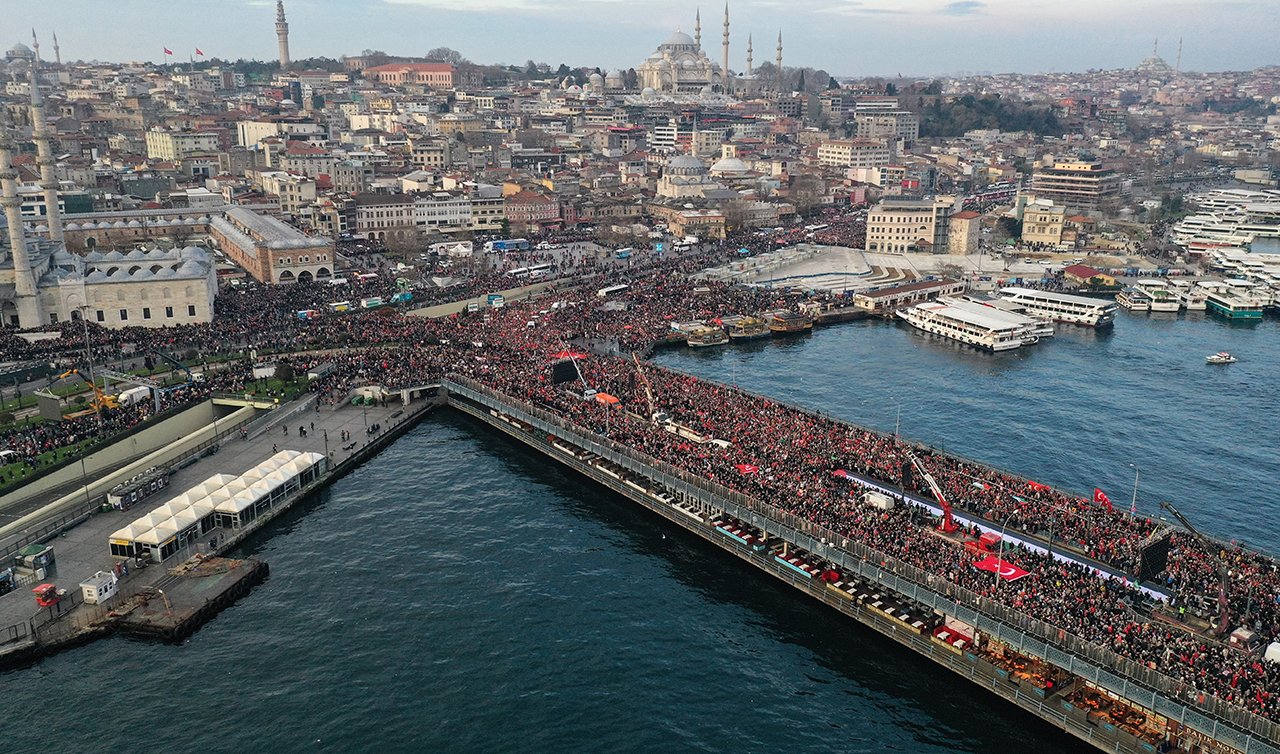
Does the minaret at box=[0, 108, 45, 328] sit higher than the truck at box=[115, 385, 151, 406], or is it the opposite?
the minaret at box=[0, 108, 45, 328]

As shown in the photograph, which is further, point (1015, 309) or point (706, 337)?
point (1015, 309)

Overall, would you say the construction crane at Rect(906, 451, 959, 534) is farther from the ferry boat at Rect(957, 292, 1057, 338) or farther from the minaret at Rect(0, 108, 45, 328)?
the minaret at Rect(0, 108, 45, 328)

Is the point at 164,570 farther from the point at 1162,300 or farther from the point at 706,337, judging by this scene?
the point at 1162,300

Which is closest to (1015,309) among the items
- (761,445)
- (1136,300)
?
(1136,300)

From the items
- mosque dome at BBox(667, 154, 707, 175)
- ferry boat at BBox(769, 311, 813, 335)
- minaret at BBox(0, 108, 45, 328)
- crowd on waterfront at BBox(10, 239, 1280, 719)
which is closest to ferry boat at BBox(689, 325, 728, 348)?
crowd on waterfront at BBox(10, 239, 1280, 719)

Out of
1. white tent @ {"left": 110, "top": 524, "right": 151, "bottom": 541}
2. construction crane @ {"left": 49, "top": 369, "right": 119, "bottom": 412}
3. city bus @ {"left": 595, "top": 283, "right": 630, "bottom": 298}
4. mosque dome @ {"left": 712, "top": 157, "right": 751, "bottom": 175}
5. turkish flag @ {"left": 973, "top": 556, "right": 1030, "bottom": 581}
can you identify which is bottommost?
turkish flag @ {"left": 973, "top": 556, "right": 1030, "bottom": 581}
